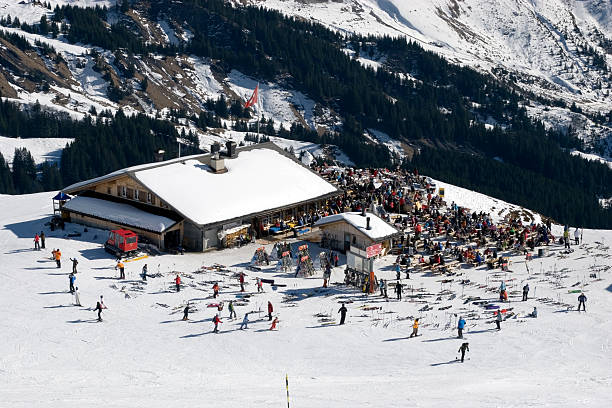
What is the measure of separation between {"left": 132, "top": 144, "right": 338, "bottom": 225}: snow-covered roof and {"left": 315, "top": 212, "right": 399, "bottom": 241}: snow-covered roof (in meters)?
5.11

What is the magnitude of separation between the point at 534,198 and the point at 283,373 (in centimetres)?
11197

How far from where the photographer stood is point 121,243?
193 ft

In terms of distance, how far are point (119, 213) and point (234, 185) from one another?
888 cm

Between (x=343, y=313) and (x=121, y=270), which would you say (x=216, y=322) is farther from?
(x=121, y=270)

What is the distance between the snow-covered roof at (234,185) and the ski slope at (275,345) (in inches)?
181

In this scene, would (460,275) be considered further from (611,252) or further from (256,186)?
(256,186)

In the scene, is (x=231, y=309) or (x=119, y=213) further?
(x=119, y=213)

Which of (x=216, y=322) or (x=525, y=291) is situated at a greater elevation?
(x=525, y=291)

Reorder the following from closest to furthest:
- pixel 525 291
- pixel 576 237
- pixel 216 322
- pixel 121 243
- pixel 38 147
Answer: pixel 216 322
pixel 525 291
pixel 121 243
pixel 576 237
pixel 38 147

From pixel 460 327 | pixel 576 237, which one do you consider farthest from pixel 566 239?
pixel 460 327

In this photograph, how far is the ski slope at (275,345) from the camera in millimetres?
39094

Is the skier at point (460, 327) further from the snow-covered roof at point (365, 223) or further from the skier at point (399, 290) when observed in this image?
the snow-covered roof at point (365, 223)

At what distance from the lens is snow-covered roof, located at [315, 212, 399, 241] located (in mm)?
62531

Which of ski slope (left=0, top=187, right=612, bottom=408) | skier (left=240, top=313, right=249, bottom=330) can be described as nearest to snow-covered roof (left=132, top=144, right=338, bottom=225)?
ski slope (left=0, top=187, right=612, bottom=408)
